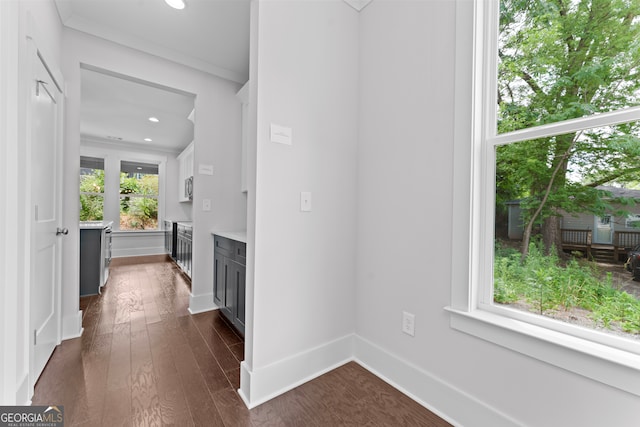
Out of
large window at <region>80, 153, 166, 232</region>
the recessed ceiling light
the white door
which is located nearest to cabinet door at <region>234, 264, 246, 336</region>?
the white door

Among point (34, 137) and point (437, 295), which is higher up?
point (34, 137)

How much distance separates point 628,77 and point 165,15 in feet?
9.77

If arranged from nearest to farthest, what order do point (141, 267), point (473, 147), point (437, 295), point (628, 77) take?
point (628, 77)
point (473, 147)
point (437, 295)
point (141, 267)

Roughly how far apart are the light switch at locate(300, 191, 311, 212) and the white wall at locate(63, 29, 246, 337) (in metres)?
1.70

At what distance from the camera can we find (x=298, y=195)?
172 centimetres

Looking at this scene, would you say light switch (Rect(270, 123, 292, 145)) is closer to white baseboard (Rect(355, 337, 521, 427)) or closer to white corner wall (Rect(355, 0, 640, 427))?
white corner wall (Rect(355, 0, 640, 427))

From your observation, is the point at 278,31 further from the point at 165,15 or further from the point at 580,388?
the point at 580,388

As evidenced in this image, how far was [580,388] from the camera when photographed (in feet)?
3.37

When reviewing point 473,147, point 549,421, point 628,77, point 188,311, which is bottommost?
point 188,311

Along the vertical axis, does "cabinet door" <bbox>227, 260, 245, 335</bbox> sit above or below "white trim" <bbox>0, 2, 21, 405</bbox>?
below

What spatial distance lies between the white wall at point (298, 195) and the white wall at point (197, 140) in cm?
161

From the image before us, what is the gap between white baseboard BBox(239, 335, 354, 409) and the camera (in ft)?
5.01

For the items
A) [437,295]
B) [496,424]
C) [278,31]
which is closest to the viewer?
[496,424]

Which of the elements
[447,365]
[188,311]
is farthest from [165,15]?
[447,365]
